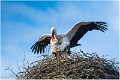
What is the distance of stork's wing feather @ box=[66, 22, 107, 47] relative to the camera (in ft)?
26.4

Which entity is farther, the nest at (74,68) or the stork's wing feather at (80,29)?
the stork's wing feather at (80,29)

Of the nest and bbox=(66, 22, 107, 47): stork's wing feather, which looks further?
bbox=(66, 22, 107, 47): stork's wing feather

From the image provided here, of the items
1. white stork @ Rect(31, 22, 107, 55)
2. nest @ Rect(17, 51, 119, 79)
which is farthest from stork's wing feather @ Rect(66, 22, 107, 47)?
nest @ Rect(17, 51, 119, 79)

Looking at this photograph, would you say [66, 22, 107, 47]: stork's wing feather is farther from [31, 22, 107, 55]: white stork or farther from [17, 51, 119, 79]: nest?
[17, 51, 119, 79]: nest

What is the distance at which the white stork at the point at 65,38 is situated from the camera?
7816mm

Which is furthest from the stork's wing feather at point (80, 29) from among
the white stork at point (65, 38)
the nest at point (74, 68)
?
the nest at point (74, 68)

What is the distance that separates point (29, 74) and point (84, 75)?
0.77 metres

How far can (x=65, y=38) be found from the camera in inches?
312

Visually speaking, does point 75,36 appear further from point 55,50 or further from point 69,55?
point 69,55

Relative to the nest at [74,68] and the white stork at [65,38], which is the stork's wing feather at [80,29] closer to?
the white stork at [65,38]

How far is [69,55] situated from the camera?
23.3 feet

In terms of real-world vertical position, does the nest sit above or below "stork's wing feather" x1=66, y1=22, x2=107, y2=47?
below

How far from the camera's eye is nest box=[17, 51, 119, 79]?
21.6 ft

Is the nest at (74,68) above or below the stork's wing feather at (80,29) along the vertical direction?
below
